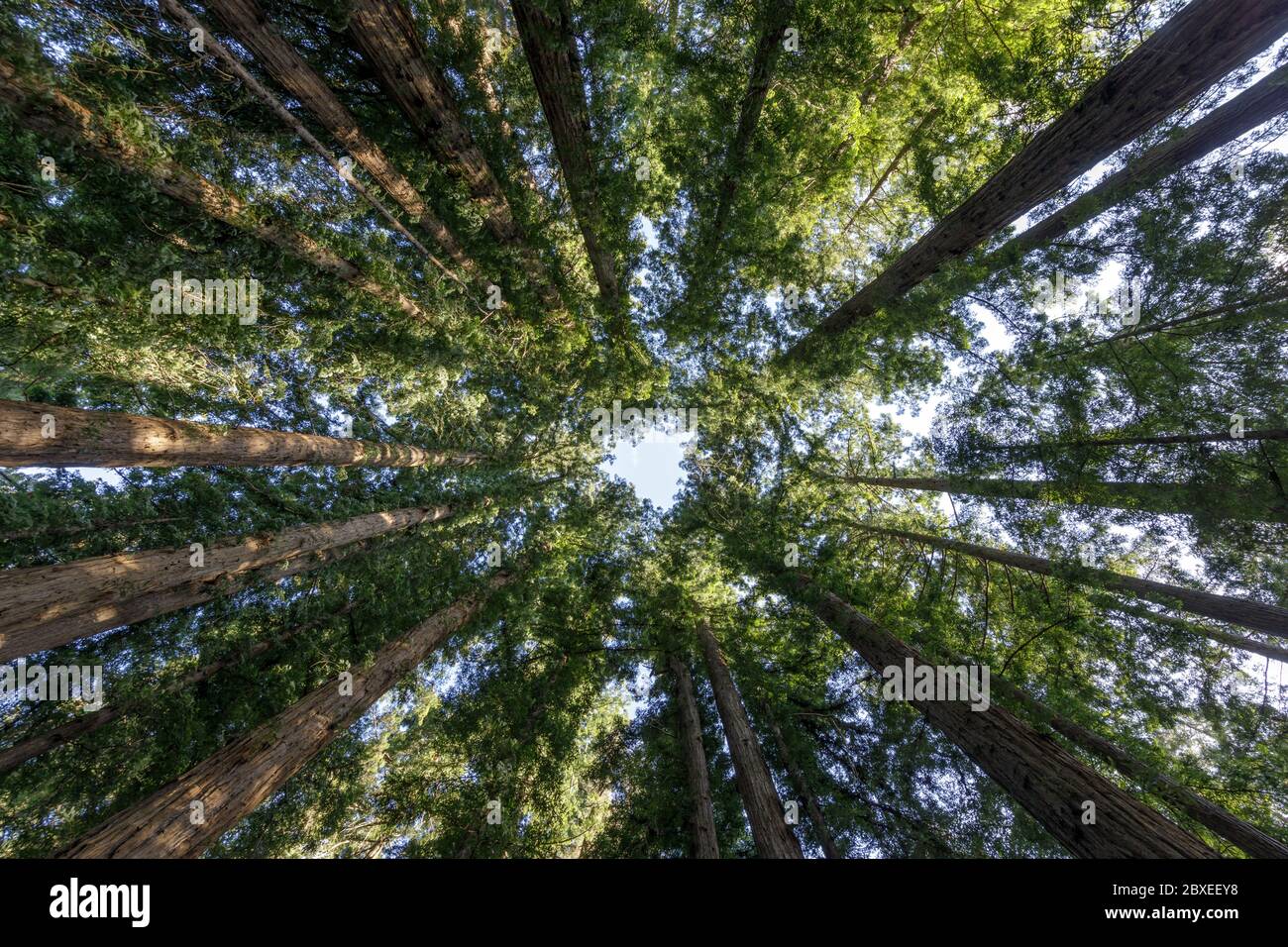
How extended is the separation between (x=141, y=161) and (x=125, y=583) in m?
5.30

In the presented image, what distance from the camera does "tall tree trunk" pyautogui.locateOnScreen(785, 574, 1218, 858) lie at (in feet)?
10.9

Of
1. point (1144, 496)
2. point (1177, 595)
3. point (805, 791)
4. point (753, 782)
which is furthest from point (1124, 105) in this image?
point (805, 791)

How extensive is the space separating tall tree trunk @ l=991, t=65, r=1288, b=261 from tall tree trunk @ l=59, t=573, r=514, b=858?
40.5 feet

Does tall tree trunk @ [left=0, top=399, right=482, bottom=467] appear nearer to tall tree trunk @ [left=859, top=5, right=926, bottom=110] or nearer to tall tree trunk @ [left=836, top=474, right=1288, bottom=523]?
tall tree trunk @ [left=836, top=474, right=1288, bottom=523]

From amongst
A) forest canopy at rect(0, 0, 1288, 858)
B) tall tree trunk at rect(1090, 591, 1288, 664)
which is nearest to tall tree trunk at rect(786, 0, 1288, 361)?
forest canopy at rect(0, 0, 1288, 858)

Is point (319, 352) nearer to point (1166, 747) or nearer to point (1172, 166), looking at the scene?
point (1172, 166)

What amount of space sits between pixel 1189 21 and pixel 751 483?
8.96 metres

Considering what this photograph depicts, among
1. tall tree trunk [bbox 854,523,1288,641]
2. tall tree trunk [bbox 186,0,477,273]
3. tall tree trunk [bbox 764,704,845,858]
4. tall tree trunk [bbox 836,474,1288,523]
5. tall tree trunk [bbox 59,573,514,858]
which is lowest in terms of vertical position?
tall tree trunk [bbox 764,704,845,858]

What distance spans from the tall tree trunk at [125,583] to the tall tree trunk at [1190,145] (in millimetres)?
13151

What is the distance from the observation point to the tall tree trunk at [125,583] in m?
5.11

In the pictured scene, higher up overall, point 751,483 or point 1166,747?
point 751,483

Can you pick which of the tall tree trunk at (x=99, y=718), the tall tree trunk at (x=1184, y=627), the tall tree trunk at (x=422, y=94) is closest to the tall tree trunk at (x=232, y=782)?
the tall tree trunk at (x=99, y=718)
